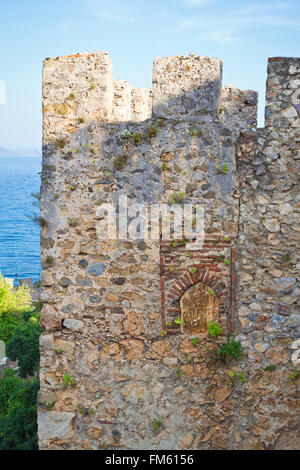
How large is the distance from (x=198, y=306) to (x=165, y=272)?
472 millimetres

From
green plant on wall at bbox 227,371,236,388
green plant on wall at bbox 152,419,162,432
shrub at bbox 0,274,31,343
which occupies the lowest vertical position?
shrub at bbox 0,274,31,343

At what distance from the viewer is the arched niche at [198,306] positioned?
4.80 meters

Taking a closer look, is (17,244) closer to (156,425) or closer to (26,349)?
(26,349)

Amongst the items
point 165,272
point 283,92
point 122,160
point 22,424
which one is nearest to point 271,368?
point 165,272

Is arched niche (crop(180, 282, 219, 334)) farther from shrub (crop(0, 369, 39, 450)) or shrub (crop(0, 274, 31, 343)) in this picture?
shrub (crop(0, 274, 31, 343))

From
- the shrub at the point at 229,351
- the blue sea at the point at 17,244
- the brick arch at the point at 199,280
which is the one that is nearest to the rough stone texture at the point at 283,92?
the brick arch at the point at 199,280

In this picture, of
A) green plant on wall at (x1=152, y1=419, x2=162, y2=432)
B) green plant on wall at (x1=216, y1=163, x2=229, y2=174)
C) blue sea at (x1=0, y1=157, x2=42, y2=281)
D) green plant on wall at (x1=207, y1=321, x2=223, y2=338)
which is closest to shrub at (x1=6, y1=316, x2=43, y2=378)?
green plant on wall at (x1=152, y1=419, x2=162, y2=432)

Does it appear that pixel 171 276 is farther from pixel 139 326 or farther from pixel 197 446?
pixel 197 446

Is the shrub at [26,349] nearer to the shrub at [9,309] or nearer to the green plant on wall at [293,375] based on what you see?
the shrub at [9,309]

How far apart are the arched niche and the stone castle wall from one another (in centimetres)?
1

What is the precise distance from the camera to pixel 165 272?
479cm

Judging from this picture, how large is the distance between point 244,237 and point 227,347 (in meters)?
1.08

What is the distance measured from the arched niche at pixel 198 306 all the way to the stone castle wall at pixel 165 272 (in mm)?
14

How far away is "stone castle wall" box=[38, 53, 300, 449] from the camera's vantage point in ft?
15.2
